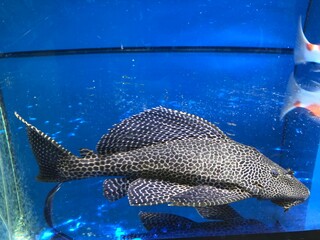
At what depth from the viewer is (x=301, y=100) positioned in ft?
11.2

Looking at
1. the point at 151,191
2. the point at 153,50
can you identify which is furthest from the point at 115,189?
the point at 153,50

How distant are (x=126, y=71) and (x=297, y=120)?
8.26ft

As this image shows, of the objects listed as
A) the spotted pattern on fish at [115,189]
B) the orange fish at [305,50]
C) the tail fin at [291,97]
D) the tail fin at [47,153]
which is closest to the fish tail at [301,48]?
the orange fish at [305,50]

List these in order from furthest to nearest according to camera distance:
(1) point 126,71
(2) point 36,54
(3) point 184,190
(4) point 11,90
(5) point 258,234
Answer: (2) point 36,54 → (1) point 126,71 → (4) point 11,90 → (3) point 184,190 → (5) point 258,234

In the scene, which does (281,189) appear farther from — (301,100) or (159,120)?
(301,100)

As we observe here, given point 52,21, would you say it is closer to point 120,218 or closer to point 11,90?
point 11,90

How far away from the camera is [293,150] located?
226cm

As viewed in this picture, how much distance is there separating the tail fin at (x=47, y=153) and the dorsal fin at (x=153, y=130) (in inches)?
7.9

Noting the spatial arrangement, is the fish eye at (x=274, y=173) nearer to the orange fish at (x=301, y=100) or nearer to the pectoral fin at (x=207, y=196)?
the pectoral fin at (x=207, y=196)

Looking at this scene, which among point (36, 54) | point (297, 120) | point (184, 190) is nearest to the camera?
point (184, 190)

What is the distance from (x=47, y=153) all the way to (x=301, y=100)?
2671 mm

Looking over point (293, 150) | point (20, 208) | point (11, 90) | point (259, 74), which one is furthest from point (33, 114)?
point (259, 74)

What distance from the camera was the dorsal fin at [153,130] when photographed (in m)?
1.71

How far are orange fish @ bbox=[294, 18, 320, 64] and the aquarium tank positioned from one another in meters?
0.02
